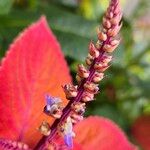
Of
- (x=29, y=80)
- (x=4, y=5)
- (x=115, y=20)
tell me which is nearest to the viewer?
(x=115, y=20)

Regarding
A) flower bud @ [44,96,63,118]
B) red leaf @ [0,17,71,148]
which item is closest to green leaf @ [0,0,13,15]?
red leaf @ [0,17,71,148]

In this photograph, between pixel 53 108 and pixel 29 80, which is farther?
pixel 29 80

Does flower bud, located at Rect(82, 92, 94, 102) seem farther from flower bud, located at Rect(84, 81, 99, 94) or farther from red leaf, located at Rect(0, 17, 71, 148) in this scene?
red leaf, located at Rect(0, 17, 71, 148)

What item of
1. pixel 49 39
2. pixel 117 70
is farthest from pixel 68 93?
pixel 117 70

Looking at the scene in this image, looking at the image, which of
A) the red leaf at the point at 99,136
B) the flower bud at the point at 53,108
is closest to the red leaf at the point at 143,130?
the red leaf at the point at 99,136

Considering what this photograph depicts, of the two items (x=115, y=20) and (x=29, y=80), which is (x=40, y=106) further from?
(x=115, y=20)

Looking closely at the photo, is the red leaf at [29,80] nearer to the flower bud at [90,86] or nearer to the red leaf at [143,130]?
the flower bud at [90,86]

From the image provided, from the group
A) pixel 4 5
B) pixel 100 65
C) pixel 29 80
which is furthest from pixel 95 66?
pixel 4 5
